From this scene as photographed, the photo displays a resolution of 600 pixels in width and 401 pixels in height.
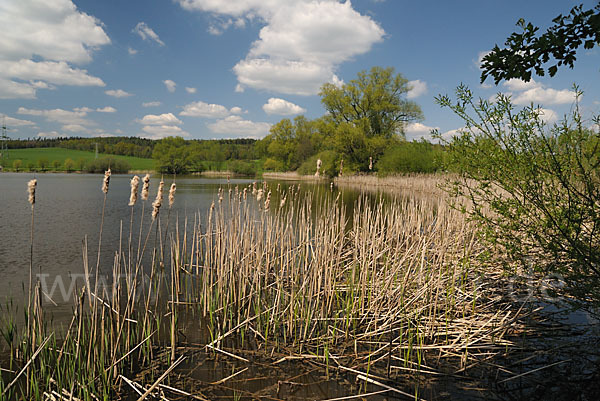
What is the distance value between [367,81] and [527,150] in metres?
40.5

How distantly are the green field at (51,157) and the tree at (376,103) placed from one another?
4267 cm

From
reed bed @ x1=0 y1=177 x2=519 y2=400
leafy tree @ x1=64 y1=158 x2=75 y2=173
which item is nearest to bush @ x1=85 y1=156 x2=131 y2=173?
leafy tree @ x1=64 y1=158 x2=75 y2=173

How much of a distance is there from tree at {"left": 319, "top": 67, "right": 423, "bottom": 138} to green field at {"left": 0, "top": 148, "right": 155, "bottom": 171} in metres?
42.7

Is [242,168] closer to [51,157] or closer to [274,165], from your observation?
[274,165]

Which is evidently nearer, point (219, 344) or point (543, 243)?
point (219, 344)

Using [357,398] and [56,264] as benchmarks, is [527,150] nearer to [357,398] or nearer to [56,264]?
[357,398]

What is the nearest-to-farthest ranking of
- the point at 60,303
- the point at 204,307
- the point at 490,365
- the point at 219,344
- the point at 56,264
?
the point at 490,365 → the point at 219,344 → the point at 204,307 → the point at 60,303 → the point at 56,264

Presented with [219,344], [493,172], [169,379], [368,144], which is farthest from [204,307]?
[368,144]

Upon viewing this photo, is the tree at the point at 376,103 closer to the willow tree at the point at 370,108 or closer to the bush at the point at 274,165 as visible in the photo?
the willow tree at the point at 370,108

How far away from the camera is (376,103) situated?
4169 cm

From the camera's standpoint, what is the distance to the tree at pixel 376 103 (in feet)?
136

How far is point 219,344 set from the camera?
385 centimetres

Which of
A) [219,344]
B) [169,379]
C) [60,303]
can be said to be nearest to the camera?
[169,379]

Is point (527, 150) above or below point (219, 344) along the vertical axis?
above
